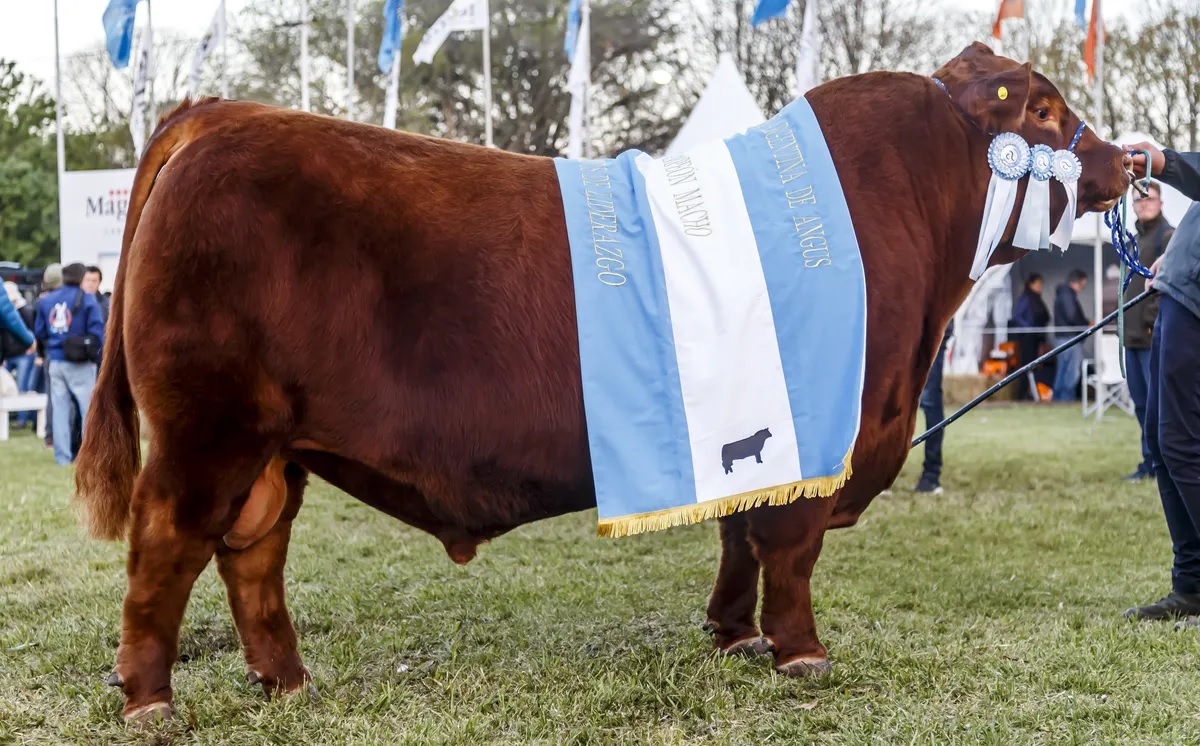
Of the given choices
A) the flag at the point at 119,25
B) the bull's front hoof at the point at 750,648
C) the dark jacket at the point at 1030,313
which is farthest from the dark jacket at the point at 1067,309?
the flag at the point at 119,25

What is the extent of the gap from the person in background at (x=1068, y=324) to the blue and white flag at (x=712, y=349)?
547 inches

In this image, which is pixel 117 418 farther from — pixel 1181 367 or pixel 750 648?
pixel 1181 367

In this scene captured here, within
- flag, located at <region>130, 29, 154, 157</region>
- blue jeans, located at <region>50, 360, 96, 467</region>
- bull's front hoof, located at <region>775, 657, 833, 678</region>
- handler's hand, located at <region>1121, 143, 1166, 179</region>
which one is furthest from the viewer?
flag, located at <region>130, 29, 154, 157</region>

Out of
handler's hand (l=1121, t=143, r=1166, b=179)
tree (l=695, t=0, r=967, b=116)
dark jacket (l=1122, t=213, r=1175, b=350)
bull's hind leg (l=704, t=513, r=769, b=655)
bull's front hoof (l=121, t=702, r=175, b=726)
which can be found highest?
tree (l=695, t=0, r=967, b=116)

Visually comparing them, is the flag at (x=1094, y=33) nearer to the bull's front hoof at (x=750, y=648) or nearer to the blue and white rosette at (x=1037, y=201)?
the blue and white rosette at (x=1037, y=201)

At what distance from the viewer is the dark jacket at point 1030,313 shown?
50.3 feet

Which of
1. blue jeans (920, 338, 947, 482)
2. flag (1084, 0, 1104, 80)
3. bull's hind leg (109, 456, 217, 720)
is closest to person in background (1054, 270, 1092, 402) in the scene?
flag (1084, 0, 1104, 80)

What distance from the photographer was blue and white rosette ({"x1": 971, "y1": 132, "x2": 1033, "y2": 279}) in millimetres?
3070

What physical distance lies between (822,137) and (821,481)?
3.55ft

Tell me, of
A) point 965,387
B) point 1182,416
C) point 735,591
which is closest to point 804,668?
point 735,591

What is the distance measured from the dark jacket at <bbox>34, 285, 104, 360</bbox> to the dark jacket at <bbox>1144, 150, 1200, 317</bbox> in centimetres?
863

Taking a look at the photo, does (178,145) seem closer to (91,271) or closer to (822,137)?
(822,137)

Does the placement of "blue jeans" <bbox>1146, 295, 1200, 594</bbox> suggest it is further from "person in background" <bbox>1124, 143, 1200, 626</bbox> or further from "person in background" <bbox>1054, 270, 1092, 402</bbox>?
"person in background" <bbox>1054, 270, 1092, 402</bbox>

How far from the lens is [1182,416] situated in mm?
3656
